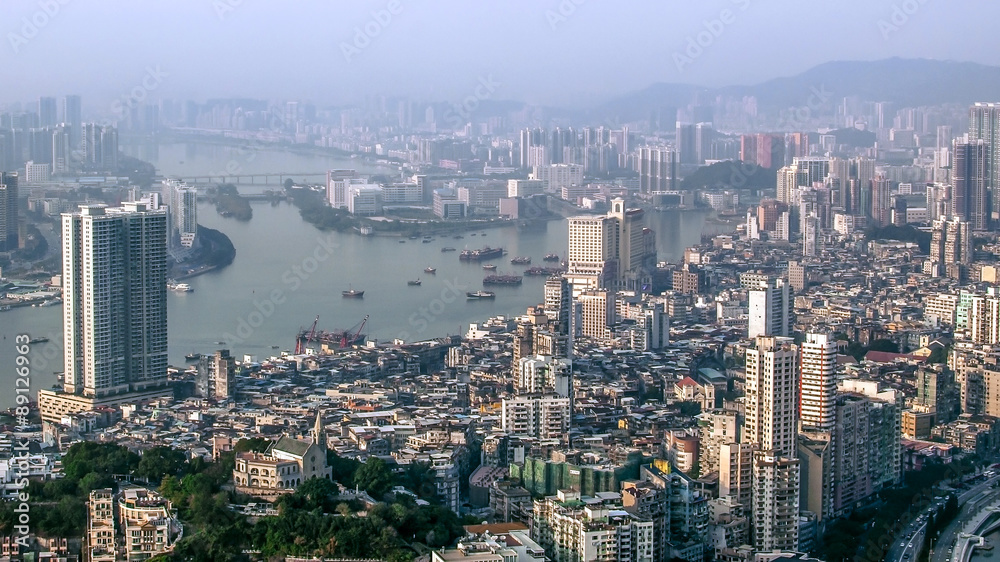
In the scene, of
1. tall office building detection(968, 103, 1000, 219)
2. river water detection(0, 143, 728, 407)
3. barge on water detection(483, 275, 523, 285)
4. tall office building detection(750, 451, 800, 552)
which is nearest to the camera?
tall office building detection(750, 451, 800, 552)

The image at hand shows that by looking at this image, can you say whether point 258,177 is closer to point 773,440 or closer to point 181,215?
point 181,215

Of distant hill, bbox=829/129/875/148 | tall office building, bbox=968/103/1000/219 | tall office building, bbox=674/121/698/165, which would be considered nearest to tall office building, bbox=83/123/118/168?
tall office building, bbox=674/121/698/165

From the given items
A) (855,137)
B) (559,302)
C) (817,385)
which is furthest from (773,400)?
(855,137)

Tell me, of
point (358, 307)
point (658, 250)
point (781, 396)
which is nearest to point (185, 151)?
point (658, 250)

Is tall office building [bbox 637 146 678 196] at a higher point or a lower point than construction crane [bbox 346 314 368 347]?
higher

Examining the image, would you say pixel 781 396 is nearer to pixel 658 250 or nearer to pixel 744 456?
pixel 744 456

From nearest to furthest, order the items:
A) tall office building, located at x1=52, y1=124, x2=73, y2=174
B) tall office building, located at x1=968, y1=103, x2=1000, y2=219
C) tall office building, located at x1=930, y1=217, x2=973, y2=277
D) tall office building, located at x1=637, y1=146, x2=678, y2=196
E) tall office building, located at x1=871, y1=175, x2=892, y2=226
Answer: tall office building, located at x1=930, y1=217, x2=973, y2=277
tall office building, located at x1=968, y1=103, x2=1000, y2=219
tall office building, located at x1=871, y1=175, x2=892, y2=226
tall office building, located at x1=52, y1=124, x2=73, y2=174
tall office building, located at x1=637, y1=146, x2=678, y2=196

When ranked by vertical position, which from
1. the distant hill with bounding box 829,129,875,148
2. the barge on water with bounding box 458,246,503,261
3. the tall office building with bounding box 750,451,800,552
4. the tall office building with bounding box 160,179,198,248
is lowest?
the tall office building with bounding box 750,451,800,552

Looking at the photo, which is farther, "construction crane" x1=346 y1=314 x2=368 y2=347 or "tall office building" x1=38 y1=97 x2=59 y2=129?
"tall office building" x1=38 y1=97 x2=59 y2=129

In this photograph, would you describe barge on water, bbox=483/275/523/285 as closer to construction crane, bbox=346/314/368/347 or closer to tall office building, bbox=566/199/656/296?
tall office building, bbox=566/199/656/296
